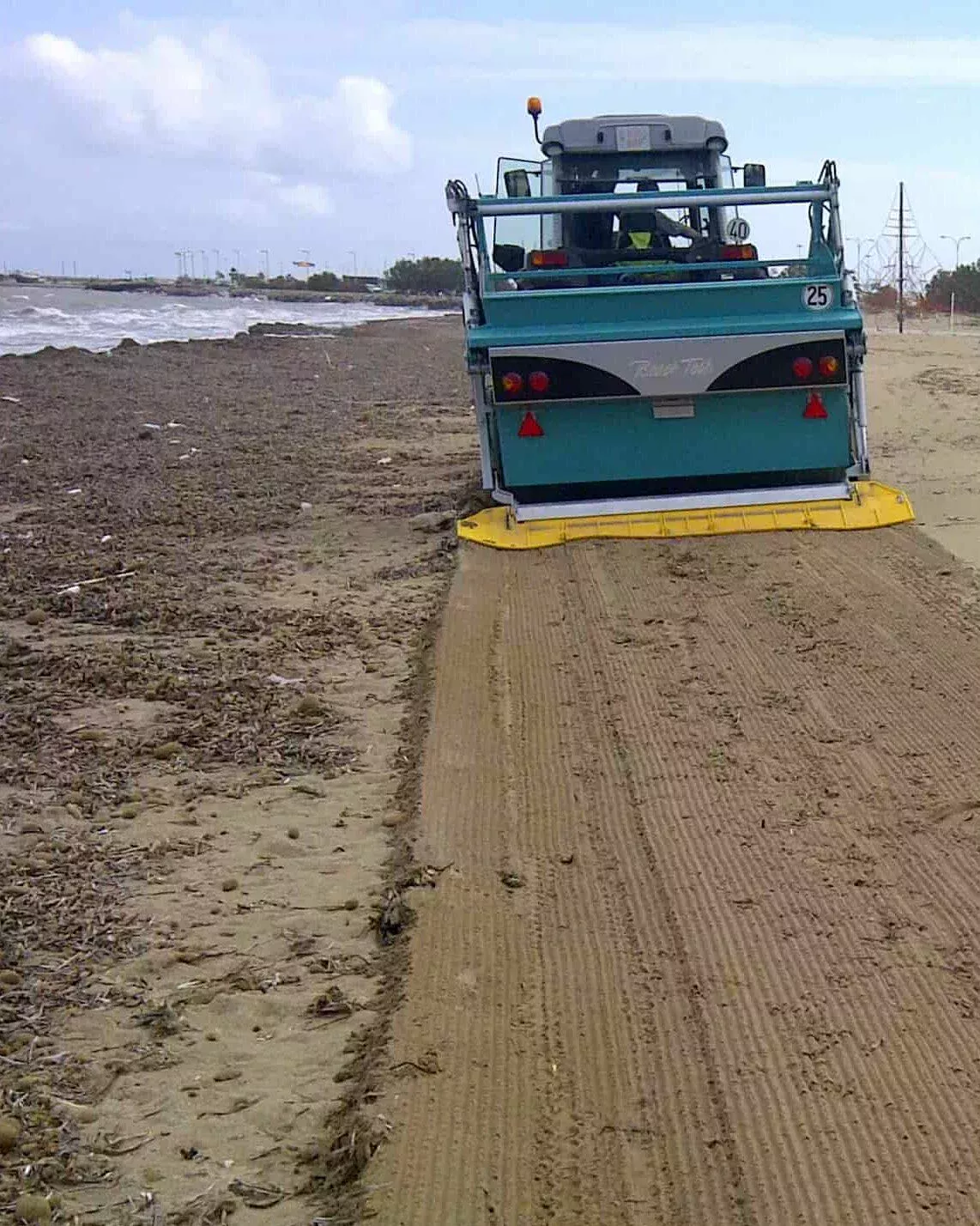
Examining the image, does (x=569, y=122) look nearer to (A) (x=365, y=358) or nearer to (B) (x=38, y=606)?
(B) (x=38, y=606)

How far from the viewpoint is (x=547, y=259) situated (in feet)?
33.9

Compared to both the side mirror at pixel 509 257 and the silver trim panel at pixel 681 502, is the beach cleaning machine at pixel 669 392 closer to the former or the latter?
the silver trim panel at pixel 681 502

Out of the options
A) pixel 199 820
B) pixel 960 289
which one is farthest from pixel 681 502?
pixel 960 289

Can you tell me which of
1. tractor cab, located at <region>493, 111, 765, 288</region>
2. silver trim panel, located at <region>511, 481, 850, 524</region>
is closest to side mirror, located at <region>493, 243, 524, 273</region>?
tractor cab, located at <region>493, 111, 765, 288</region>

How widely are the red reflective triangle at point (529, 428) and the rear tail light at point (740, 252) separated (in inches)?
94.0

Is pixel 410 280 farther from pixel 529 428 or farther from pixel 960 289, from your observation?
pixel 529 428

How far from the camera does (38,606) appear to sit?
812 cm

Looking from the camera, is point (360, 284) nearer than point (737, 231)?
No

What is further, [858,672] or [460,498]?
[460,498]

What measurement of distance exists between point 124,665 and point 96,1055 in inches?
138

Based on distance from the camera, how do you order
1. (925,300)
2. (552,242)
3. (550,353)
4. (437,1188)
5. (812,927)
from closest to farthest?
(437,1188), (812,927), (550,353), (552,242), (925,300)

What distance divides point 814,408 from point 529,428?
189 centimetres

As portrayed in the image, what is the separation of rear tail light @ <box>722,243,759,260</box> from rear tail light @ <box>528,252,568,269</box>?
1217 mm

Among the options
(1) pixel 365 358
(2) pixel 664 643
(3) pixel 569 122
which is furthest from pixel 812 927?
(1) pixel 365 358
